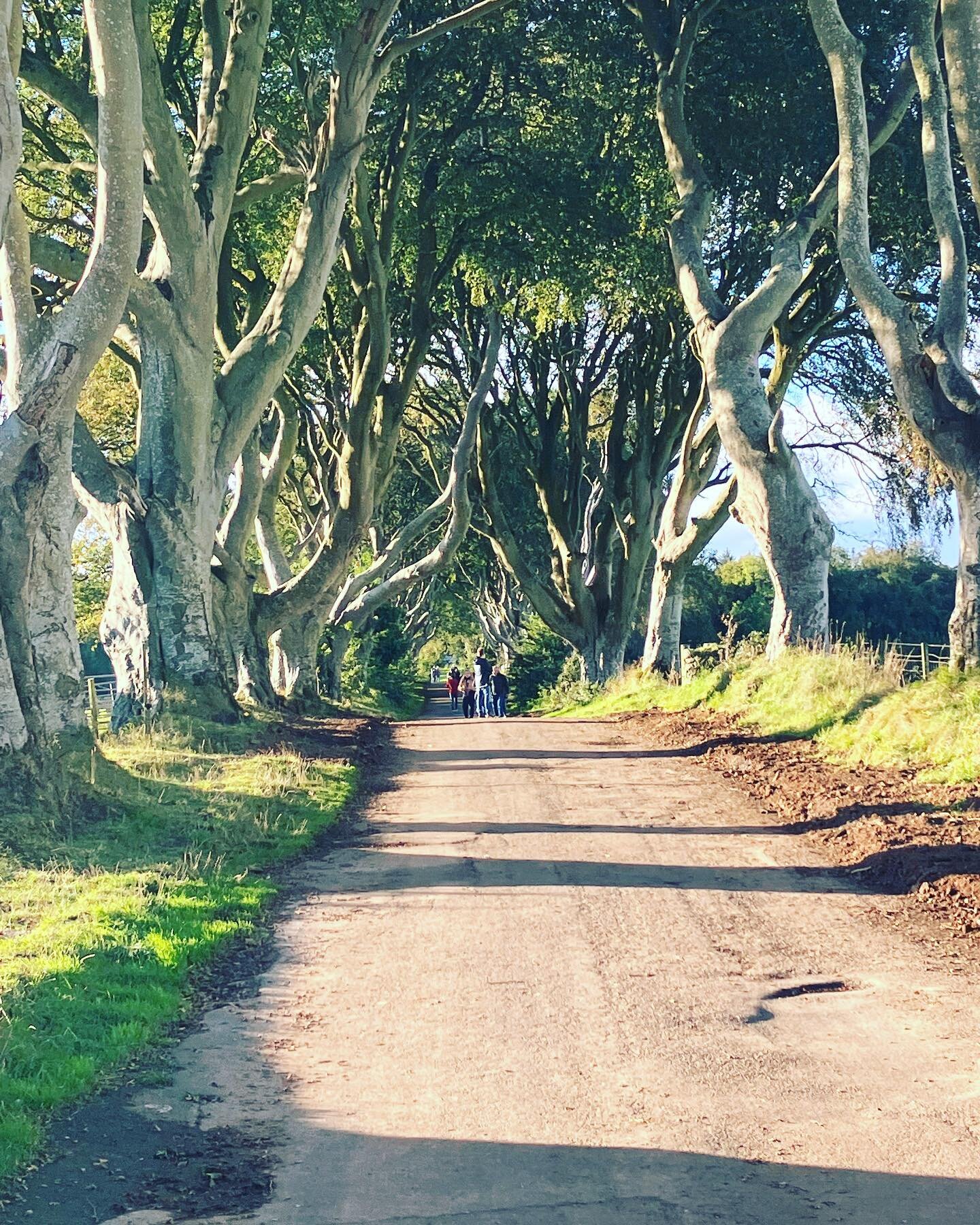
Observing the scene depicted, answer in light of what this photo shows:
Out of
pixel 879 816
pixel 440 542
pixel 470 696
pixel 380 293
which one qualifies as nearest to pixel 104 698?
pixel 470 696

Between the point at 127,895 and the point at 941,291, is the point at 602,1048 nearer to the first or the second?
the point at 127,895

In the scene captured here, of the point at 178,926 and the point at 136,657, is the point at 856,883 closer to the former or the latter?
the point at 178,926

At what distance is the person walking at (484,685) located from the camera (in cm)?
3694

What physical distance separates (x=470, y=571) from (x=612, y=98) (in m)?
33.5

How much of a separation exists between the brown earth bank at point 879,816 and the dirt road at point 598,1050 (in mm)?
356

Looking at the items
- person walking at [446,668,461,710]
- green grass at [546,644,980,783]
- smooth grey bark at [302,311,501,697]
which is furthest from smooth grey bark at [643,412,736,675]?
person walking at [446,668,461,710]

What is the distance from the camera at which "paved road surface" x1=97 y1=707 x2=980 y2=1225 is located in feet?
14.6

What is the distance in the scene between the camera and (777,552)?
682 inches

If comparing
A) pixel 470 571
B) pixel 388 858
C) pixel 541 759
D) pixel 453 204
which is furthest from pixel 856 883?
pixel 470 571

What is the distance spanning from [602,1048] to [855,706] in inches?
388

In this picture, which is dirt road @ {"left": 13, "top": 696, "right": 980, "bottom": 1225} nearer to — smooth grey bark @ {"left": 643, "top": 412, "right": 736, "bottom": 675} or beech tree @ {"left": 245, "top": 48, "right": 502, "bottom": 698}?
beech tree @ {"left": 245, "top": 48, "right": 502, "bottom": 698}

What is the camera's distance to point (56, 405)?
11102 millimetres

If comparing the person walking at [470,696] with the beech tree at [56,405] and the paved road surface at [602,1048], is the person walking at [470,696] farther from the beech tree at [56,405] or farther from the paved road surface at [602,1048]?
the paved road surface at [602,1048]

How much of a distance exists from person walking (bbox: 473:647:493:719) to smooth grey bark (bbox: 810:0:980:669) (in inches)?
896
